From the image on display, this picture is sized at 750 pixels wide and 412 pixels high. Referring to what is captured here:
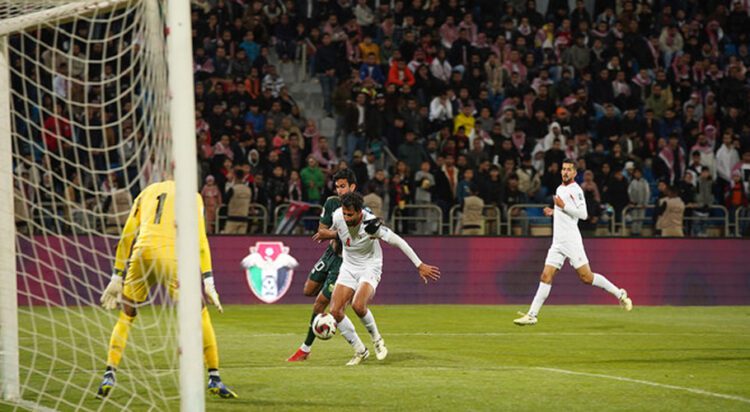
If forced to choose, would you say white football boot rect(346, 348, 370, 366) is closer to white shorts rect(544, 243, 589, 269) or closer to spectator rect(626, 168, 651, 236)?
white shorts rect(544, 243, 589, 269)

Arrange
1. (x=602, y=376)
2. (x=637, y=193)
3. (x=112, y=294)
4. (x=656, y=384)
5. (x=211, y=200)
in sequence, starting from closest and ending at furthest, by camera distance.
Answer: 1. (x=112, y=294)
2. (x=656, y=384)
3. (x=602, y=376)
4. (x=211, y=200)
5. (x=637, y=193)

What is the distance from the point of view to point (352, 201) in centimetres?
1200

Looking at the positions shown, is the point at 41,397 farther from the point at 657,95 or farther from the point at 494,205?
the point at 657,95

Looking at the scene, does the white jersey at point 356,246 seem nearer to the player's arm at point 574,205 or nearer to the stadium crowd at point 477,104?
the player's arm at point 574,205

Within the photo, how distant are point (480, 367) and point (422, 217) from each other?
1124cm

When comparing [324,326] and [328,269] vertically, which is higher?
[328,269]

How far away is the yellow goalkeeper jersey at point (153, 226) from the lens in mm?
9328

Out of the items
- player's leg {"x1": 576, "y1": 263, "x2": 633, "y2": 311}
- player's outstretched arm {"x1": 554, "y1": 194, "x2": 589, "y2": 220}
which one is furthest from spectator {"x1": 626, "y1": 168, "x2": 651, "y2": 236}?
player's outstretched arm {"x1": 554, "y1": 194, "x2": 589, "y2": 220}

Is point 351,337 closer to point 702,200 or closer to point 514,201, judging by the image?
point 514,201

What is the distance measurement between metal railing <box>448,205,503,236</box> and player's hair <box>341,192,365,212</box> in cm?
1097

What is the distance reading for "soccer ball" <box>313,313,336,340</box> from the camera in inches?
475

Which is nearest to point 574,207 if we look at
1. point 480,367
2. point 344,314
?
point 480,367

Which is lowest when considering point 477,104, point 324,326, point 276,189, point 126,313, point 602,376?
point 602,376

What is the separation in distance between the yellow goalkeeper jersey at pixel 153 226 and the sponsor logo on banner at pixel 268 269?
40.3ft
